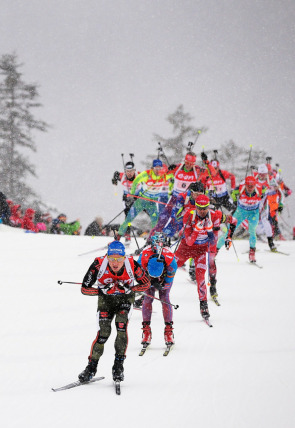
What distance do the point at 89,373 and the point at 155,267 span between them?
1.75 metres

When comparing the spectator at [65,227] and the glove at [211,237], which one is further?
the spectator at [65,227]

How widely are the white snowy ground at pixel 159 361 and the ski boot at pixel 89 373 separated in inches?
4.0

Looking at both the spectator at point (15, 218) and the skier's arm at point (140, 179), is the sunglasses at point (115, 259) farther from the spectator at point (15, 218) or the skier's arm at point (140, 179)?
the spectator at point (15, 218)

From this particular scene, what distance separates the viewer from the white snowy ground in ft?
15.1

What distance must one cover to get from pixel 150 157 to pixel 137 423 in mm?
30806

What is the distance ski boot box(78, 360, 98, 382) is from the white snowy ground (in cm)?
10

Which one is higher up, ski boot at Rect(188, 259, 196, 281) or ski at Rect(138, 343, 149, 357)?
ski boot at Rect(188, 259, 196, 281)

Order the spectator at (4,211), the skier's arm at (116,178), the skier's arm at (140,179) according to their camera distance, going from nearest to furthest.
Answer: the skier's arm at (140,179) → the skier's arm at (116,178) → the spectator at (4,211)

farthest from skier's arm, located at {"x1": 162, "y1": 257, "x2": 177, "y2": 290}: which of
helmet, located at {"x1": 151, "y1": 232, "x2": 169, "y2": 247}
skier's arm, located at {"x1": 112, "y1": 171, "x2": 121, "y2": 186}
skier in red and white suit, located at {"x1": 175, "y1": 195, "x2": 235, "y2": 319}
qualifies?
skier's arm, located at {"x1": 112, "y1": 171, "x2": 121, "y2": 186}

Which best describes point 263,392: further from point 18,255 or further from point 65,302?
point 18,255

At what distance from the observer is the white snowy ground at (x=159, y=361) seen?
4.59 meters

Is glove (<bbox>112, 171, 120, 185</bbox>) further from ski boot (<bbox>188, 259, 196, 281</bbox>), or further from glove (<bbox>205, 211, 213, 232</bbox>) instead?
glove (<bbox>205, 211, 213, 232</bbox>)

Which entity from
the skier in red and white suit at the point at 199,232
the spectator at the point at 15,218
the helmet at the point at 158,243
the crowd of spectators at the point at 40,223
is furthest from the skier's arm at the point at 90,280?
the spectator at the point at 15,218

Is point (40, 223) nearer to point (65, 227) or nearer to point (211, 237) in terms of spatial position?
point (65, 227)
